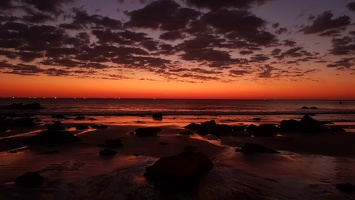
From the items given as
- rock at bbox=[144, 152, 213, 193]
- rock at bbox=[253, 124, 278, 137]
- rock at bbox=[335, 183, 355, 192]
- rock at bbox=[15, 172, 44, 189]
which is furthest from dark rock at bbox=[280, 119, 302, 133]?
rock at bbox=[15, 172, 44, 189]

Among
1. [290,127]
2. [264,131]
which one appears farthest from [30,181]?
[290,127]

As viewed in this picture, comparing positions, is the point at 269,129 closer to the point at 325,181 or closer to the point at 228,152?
the point at 228,152

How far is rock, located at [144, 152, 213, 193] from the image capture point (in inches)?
478

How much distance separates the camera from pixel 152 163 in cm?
1711

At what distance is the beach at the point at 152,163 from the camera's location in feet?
37.5

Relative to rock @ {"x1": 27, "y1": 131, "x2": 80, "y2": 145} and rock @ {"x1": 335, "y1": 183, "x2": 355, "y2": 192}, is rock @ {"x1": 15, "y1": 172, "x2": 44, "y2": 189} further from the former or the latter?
rock @ {"x1": 335, "y1": 183, "x2": 355, "y2": 192}

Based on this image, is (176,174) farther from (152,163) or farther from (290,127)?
(290,127)

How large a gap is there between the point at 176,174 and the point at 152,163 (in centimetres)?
472

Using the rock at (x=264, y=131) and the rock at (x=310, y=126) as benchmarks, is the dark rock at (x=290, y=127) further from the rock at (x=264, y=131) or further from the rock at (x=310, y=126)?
the rock at (x=264, y=131)

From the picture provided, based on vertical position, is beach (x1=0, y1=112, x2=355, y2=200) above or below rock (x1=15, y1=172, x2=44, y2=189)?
below

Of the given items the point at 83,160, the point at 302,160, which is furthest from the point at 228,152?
the point at 83,160

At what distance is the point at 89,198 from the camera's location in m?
10.8

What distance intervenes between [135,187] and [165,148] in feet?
36.3

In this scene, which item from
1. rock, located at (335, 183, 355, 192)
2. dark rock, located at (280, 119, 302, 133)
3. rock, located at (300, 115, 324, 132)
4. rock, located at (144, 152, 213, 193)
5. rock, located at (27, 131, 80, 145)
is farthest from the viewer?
dark rock, located at (280, 119, 302, 133)
